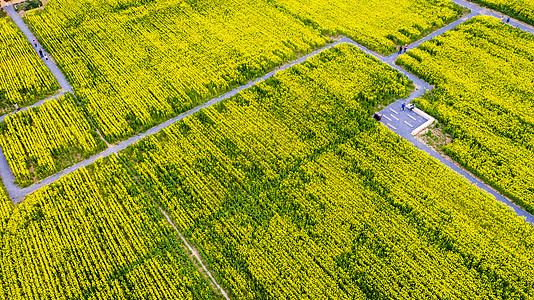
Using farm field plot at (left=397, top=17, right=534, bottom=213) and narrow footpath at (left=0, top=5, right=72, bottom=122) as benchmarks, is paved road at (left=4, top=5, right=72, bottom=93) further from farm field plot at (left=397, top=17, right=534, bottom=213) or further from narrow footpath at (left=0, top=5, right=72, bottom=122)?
farm field plot at (left=397, top=17, right=534, bottom=213)

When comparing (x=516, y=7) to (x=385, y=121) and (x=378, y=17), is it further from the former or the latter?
(x=385, y=121)

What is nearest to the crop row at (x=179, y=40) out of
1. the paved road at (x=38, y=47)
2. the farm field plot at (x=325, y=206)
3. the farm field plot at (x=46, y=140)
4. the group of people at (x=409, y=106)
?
the paved road at (x=38, y=47)

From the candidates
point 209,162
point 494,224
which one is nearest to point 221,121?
point 209,162

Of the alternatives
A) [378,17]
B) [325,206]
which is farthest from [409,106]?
[378,17]

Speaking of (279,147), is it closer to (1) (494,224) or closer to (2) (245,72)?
(2) (245,72)

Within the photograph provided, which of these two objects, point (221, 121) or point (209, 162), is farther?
point (221, 121)
